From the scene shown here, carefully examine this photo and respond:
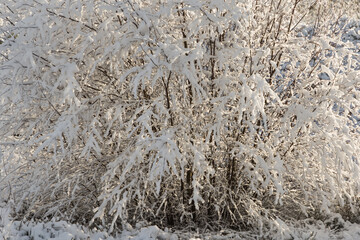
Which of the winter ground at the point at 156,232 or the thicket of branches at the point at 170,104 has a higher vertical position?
the thicket of branches at the point at 170,104

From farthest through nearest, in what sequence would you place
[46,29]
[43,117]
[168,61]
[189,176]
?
[189,176] → [43,117] → [46,29] → [168,61]

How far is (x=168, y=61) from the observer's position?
10.1 ft

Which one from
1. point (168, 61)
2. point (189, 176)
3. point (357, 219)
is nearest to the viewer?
point (168, 61)

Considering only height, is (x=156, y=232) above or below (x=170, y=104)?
below

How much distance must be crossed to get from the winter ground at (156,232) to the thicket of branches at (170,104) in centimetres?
18

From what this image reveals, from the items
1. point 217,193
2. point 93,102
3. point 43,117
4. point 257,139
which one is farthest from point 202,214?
point 43,117

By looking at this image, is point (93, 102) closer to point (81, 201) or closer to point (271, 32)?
point (81, 201)

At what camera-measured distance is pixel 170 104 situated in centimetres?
371

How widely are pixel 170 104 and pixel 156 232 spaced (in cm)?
121

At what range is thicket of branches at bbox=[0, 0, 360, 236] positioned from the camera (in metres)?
3.08

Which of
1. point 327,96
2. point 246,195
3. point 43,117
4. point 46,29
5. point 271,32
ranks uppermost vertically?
point 271,32

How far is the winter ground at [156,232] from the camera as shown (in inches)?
131

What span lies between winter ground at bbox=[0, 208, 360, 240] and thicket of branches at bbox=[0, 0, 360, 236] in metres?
0.18

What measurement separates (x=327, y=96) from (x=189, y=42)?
134 cm
